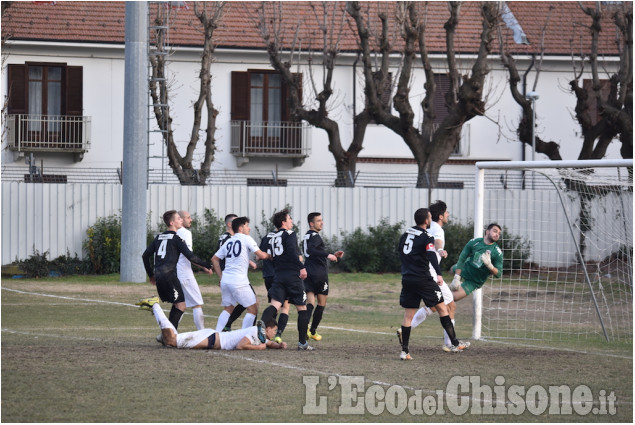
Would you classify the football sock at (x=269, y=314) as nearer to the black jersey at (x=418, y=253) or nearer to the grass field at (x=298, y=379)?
the grass field at (x=298, y=379)

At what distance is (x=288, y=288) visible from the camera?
12289 mm

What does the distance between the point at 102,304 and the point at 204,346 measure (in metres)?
7.48

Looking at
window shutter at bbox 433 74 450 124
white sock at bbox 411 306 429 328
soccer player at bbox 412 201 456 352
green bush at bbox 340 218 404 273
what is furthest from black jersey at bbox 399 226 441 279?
window shutter at bbox 433 74 450 124

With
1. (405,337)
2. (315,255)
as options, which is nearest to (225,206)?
(315,255)

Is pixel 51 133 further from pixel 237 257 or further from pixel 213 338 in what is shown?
pixel 213 338

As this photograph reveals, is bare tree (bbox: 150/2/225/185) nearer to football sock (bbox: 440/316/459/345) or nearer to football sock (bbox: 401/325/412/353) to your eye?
football sock (bbox: 440/316/459/345)

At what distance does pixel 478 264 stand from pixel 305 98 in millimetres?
21983

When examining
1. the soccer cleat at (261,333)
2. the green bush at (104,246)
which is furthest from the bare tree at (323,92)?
the soccer cleat at (261,333)

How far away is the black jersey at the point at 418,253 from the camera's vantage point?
1165cm

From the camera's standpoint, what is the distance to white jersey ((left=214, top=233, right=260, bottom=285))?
1250 cm

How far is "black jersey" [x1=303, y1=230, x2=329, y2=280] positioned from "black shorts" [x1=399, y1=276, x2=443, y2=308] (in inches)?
72.4

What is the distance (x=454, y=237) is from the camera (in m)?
26.2

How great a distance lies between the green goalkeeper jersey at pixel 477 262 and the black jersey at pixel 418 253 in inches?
70.5

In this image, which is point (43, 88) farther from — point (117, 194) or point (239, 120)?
point (117, 194)
